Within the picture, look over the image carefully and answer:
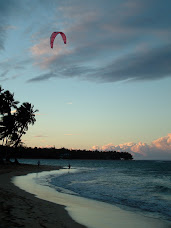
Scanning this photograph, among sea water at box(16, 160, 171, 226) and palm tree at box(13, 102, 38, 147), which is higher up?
palm tree at box(13, 102, 38, 147)

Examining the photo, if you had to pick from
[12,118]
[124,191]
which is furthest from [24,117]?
[124,191]

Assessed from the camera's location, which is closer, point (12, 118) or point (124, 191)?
point (124, 191)

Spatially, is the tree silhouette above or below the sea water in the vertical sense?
above

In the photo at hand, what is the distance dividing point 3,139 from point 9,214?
55.4 metres

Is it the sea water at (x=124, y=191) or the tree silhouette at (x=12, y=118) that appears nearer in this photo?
the sea water at (x=124, y=191)

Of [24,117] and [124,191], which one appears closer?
[124,191]

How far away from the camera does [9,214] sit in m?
9.32

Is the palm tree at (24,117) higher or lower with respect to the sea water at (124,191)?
higher

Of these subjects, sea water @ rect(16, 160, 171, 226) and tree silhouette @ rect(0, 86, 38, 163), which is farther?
tree silhouette @ rect(0, 86, 38, 163)

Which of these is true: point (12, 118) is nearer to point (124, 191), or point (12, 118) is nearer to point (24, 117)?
point (24, 117)

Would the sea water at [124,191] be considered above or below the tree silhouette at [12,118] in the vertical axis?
below

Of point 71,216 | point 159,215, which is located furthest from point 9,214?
point 159,215

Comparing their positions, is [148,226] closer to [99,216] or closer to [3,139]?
[99,216]

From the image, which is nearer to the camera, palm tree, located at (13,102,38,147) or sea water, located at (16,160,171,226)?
sea water, located at (16,160,171,226)
